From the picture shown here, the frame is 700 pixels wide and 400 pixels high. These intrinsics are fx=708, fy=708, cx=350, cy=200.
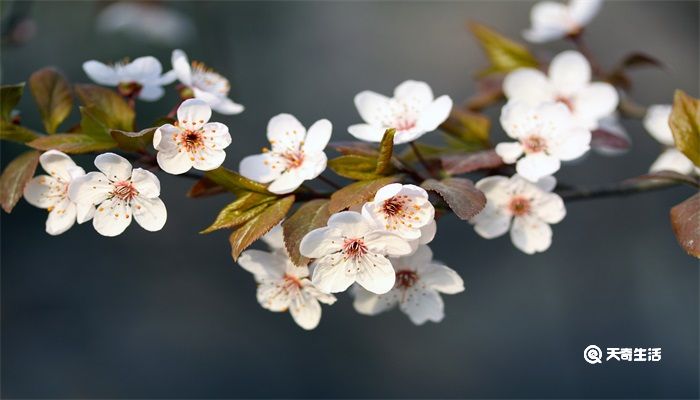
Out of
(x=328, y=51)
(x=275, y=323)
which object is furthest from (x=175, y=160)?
(x=328, y=51)

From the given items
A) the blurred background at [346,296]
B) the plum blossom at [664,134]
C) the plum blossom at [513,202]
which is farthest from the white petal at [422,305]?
the blurred background at [346,296]

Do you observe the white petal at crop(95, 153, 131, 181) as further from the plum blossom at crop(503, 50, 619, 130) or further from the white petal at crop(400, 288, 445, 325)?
the plum blossom at crop(503, 50, 619, 130)

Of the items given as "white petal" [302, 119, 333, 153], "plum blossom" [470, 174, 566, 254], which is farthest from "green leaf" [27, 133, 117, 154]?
"plum blossom" [470, 174, 566, 254]

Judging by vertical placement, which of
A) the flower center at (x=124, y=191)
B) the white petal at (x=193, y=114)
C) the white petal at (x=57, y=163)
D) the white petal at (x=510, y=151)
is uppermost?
the white petal at (x=510, y=151)

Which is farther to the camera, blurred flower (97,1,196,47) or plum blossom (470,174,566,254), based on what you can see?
blurred flower (97,1,196,47)

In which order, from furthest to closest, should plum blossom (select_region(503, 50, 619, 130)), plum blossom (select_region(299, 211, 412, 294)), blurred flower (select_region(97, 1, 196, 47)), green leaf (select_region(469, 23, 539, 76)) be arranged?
blurred flower (select_region(97, 1, 196, 47))
green leaf (select_region(469, 23, 539, 76))
plum blossom (select_region(503, 50, 619, 130))
plum blossom (select_region(299, 211, 412, 294))

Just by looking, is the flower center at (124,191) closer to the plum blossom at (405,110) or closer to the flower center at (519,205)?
the plum blossom at (405,110)
